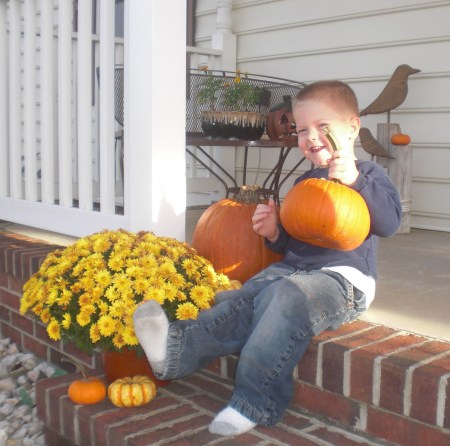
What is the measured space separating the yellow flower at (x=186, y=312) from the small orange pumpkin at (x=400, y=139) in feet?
7.34

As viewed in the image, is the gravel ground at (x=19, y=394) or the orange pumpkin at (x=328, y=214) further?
the gravel ground at (x=19, y=394)

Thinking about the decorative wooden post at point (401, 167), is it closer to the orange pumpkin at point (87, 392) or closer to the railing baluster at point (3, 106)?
the railing baluster at point (3, 106)

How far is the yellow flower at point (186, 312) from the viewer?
200 centimetres

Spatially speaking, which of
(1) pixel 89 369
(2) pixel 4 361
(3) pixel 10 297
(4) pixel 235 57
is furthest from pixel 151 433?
(4) pixel 235 57

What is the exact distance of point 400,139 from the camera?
382 centimetres

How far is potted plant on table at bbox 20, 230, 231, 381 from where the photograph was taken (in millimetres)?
2006

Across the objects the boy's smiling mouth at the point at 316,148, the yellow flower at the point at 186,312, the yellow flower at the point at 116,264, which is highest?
the boy's smiling mouth at the point at 316,148

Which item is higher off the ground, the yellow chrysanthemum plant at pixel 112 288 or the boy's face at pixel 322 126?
the boy's face at pixel 322 126

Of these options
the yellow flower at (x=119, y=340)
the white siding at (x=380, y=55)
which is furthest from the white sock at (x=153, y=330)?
the white siding at (x=380, y=55)

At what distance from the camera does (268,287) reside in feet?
6.61

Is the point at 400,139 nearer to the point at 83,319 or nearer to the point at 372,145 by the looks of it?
the point at 372,145

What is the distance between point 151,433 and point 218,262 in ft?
2.81

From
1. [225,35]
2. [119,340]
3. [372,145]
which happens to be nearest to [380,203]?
[119,340]

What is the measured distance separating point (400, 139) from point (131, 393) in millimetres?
2440
